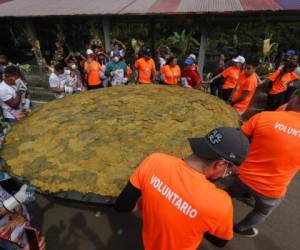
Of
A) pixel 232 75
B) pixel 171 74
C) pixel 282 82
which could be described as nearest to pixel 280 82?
pixel 282 82

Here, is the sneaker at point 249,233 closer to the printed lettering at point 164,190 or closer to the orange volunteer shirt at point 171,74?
the printed lettering at point 164,190

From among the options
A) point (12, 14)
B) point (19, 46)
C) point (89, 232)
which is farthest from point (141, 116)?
point (19, 46)

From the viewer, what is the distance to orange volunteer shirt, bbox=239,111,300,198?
2.06 m

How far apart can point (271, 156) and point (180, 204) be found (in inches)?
51.2

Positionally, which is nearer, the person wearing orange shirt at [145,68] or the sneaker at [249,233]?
the sneaker at [249,233]

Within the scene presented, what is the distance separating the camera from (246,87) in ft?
13.6

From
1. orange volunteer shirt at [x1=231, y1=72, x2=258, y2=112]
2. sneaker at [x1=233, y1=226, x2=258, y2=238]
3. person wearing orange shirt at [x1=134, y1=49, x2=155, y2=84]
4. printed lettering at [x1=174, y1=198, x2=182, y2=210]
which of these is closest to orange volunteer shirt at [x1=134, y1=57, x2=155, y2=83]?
person wearing orange shirt at [x1=134, y1=49, x2=155, y2=84]

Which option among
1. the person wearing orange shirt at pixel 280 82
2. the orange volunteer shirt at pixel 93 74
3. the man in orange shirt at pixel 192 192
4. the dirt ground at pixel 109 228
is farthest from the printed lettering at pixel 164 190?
the orange volunteer shirt at pixel 93 74

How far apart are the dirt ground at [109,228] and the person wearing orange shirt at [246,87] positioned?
1.75m

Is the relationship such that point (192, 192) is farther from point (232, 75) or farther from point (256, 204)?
point (232, 75)

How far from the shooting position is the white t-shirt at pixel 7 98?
3.57 metres

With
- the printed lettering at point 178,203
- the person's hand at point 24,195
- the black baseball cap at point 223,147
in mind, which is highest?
the black baseball cap at point 223,147

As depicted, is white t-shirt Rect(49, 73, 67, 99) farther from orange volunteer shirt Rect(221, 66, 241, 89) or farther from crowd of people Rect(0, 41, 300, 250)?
orange volunteer shirt Rect(221, 66, 241, 89)

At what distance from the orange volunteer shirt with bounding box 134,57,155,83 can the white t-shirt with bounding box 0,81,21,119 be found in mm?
3113
